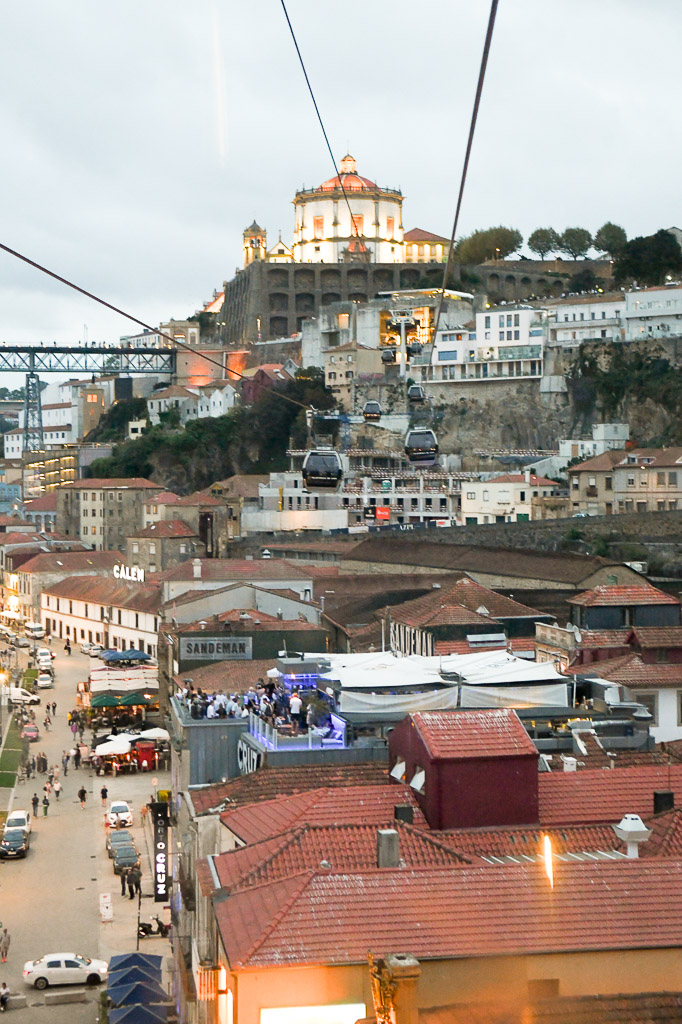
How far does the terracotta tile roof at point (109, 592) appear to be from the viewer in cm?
5258

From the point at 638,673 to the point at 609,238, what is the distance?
85.4 metres

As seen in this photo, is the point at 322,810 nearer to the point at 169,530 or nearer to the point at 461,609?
the point at 461,609

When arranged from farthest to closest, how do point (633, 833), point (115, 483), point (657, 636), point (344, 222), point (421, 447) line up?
1. point (344, 222)
2. point (115, 483)
3. point (421, 447)
4. point (657, 636)
5. point (633, 833)

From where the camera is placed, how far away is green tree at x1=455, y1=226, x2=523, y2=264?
100875 millimetres

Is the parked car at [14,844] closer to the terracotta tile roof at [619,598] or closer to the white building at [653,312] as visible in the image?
the terracotta tile roof at [619,598]

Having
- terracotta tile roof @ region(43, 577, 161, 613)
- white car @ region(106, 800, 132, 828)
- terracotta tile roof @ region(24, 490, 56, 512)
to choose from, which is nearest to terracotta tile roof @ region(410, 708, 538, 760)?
white car @ region(106, 800, 132, 828)

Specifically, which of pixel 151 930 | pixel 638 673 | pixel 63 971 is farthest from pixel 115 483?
pixel 63 971

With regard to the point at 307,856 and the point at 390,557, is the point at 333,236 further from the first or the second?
the point at 307,856

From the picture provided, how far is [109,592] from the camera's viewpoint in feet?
188

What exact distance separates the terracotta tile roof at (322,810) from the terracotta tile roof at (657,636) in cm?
1025

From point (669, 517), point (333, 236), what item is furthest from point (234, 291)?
point (669, 517)

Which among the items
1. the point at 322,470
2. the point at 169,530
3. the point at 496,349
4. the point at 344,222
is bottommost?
the point at 169,530

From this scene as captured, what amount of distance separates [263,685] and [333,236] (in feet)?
261

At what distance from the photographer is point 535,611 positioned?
3228 cm
